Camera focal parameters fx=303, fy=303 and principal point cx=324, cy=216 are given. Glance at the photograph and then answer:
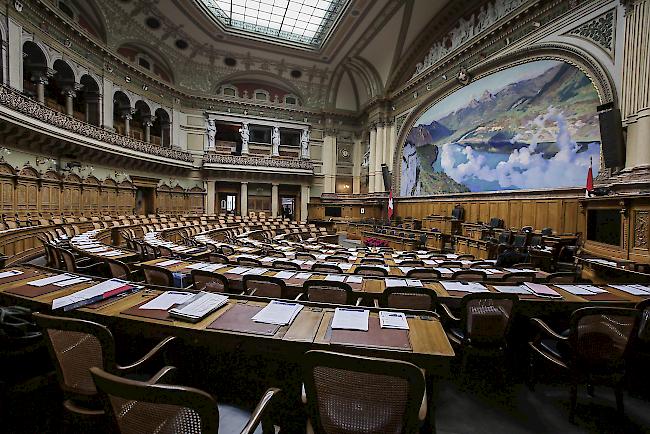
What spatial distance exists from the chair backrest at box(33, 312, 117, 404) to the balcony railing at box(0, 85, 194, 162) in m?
11.9

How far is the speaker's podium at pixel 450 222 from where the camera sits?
505 inches

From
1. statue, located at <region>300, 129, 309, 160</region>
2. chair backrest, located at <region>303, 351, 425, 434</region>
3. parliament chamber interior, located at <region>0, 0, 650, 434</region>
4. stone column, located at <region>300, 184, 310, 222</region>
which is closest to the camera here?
chair backrest, located at <region>303, 351, 425, 434</region>

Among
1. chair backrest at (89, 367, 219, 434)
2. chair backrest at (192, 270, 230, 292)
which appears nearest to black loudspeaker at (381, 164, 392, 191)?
chair backrest at (192, 270, 230, 292)

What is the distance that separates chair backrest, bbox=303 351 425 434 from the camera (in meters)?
1.20

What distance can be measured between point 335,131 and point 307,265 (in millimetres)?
21782

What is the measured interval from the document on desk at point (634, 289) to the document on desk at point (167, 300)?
4.43 metres

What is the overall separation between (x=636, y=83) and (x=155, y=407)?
11393 millimetres

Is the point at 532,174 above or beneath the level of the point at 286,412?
above

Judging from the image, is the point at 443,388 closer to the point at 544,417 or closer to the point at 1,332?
the point at 544,417

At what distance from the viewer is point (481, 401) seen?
2.54m

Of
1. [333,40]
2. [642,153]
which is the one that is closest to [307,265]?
[642,153]

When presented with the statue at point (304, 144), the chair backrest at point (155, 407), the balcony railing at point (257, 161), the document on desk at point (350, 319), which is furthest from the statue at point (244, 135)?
the chair backrest at point (155, 407)

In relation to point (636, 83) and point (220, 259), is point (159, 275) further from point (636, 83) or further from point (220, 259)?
point (636, 83)

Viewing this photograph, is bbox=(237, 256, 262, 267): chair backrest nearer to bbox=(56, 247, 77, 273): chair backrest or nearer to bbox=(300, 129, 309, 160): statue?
bbox=(56, 247, 77, 273): chair backrest
